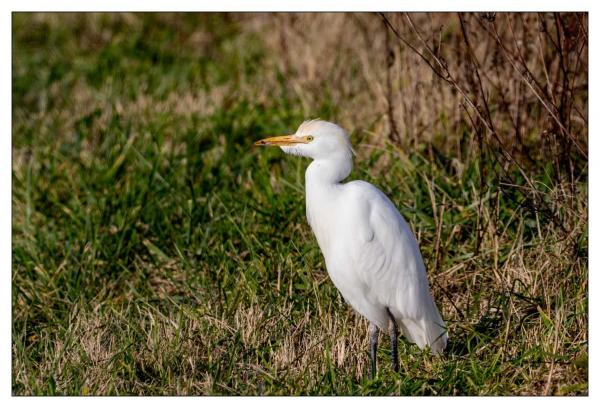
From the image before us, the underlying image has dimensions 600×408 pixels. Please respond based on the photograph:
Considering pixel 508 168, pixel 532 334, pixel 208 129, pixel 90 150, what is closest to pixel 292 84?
pixel 208 129

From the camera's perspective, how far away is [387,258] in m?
3.49

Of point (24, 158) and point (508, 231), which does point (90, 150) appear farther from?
point (508, 231)

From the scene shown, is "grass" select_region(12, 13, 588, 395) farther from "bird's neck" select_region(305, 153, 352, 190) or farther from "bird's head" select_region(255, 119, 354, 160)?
"bird's head" select_region(255, 119, 354, 160)

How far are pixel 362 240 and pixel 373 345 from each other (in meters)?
0.44

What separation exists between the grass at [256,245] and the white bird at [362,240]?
19 centimetres

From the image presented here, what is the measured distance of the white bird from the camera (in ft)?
11.3

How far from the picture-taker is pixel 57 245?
468 centimetres

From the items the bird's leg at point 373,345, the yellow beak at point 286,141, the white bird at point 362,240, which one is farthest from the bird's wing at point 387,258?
the yellow beak at point 286,141

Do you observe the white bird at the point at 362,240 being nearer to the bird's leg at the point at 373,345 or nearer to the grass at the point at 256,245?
the bird's leg at the point at 373,345

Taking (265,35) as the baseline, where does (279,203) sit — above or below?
below

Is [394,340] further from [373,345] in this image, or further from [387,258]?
[387,258]

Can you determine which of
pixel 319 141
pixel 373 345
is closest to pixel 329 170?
pixel 319 141

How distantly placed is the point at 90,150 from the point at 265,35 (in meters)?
2.37

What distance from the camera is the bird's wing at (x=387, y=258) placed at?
11.3ft
